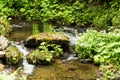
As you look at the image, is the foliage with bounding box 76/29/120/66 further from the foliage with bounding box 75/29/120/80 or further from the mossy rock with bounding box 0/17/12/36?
the mossy rock with bounding box 0/17/12/36

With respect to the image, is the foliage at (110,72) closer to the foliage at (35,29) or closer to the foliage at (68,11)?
the foliage at (68,11)

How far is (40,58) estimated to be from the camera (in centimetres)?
1030

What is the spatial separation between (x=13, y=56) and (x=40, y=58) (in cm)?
87

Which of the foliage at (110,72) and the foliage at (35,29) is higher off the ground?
the foliage at (35,29)

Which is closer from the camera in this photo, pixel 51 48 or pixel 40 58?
pixel 40 58

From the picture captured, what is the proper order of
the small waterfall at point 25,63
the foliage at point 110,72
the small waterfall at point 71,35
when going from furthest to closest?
the small waterfall at point 71,35 → the small waterfall at point 25,63 → the foliage at point 110,72

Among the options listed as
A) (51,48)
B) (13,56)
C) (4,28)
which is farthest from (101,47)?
(4,28)

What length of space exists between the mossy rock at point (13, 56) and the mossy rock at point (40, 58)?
1.11 feet

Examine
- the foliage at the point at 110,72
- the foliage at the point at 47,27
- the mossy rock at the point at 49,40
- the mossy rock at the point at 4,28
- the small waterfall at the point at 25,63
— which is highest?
the mossy rock at the point at 4,28

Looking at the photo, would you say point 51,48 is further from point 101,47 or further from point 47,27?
point 47,27

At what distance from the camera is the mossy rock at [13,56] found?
33.5ft

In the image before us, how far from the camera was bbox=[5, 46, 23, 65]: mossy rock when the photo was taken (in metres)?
10.2

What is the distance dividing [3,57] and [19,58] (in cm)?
53

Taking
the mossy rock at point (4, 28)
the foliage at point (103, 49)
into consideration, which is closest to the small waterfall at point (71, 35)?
the foliage at point (103, 49)
